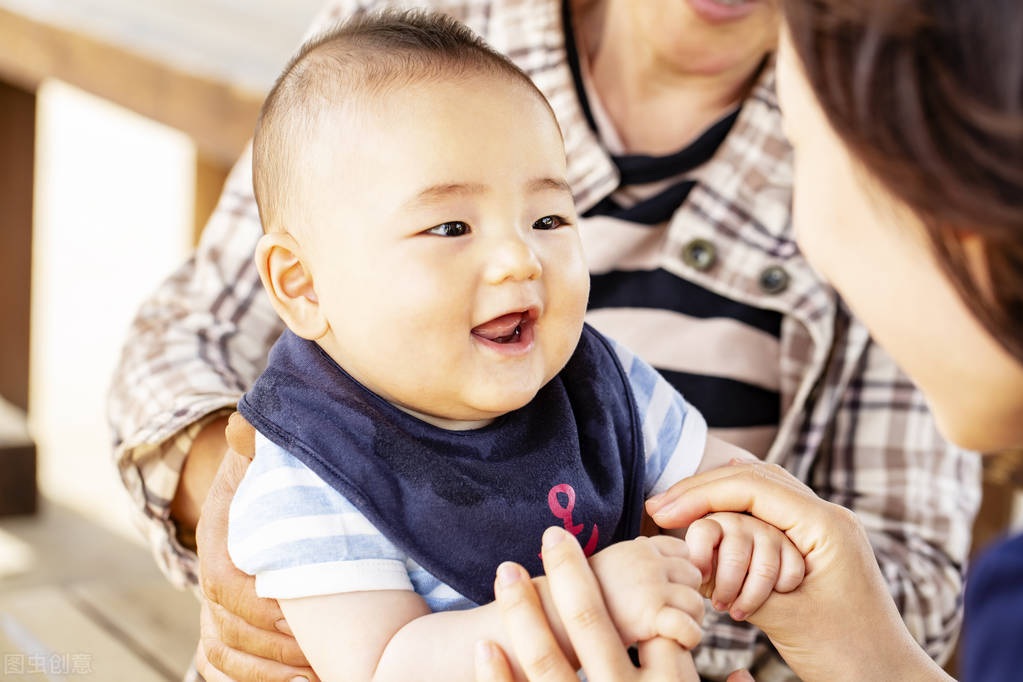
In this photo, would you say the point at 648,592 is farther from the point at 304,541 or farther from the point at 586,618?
the point at 304,541

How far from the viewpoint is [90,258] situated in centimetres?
486

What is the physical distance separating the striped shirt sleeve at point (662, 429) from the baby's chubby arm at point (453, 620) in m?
0.23

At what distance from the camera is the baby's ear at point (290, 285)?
0.98 m

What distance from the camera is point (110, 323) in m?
4.27

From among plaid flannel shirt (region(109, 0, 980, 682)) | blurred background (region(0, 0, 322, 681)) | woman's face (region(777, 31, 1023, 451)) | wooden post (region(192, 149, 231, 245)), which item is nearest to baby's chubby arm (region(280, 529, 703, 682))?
woman's face (region(777, 31, 1023, 451))

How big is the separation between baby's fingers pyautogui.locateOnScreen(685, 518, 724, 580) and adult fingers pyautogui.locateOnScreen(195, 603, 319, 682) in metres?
0.39

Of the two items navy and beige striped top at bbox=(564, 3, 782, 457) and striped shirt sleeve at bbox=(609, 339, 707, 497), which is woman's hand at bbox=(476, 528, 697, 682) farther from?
navy and beige striped top at bbox=(564, 3, 782, 457)

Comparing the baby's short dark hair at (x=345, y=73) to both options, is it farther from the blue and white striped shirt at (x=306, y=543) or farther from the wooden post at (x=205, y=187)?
the wooden post at (x=205, y=187)

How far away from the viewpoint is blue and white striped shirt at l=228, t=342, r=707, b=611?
910 mm

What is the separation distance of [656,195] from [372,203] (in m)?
0.64

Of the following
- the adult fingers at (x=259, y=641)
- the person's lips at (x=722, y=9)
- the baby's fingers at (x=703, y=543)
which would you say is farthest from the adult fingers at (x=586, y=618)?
the person's lips at (x=722, y=9)

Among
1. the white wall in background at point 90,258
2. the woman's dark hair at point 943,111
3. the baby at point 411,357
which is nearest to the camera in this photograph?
the woman's dark hair at point 943,111

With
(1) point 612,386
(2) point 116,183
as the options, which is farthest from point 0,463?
(2) point 116,183

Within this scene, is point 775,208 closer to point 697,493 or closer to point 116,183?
point 697,493
